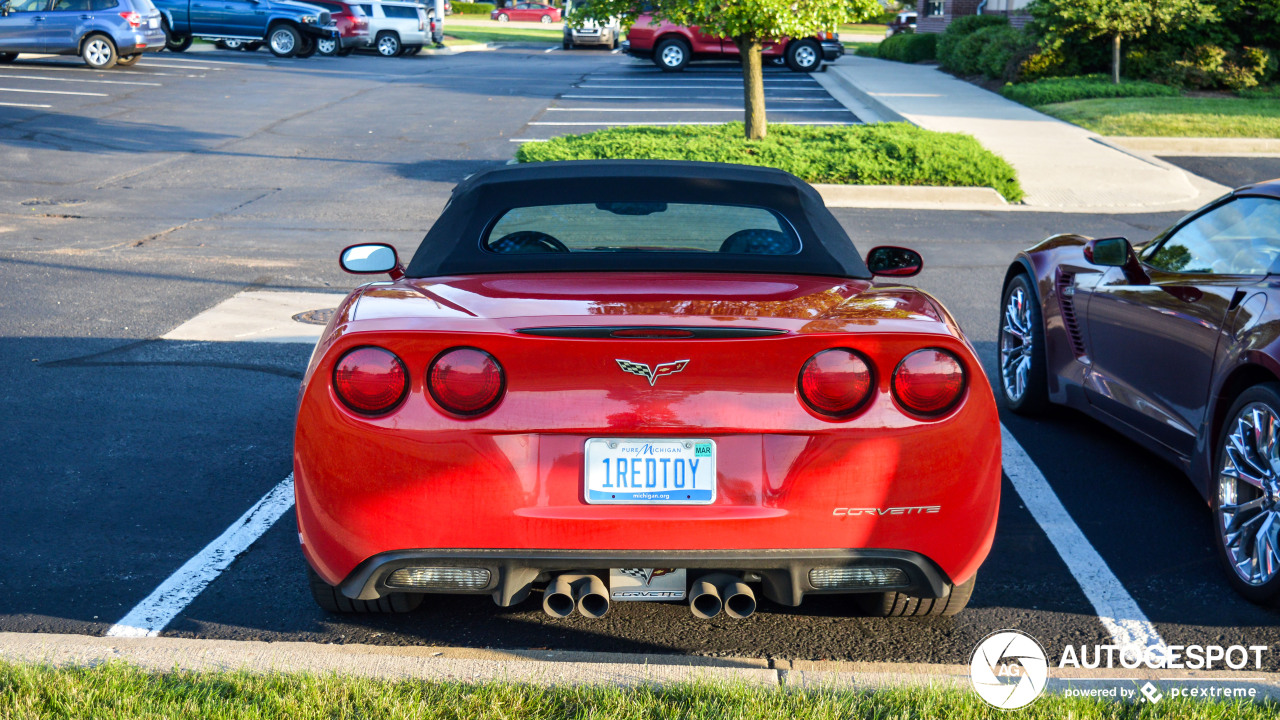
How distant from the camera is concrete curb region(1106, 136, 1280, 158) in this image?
1684 cm

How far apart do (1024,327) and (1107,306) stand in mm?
903

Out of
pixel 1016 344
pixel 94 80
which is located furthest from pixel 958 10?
pixel 1016 344

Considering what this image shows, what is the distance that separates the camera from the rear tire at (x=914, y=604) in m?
3.50

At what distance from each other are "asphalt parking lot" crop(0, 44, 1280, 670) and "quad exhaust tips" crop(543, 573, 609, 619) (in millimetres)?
412

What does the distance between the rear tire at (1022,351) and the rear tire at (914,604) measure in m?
2.37

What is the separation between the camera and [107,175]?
562 inches

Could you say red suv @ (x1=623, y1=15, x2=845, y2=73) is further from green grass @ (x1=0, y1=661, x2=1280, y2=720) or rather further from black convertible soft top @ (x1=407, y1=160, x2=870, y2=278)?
green grass @ (x1=0, y1=661, x2=1280, y2=720)

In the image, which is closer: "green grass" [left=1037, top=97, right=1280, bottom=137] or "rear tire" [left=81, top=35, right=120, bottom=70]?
"green grass" [left=1037, top=97, right=1280, bottom=137]

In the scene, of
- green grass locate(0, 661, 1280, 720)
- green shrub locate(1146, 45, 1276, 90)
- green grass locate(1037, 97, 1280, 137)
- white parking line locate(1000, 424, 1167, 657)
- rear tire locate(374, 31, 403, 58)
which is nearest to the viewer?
green grass locate(0, 661, 1280, 720)

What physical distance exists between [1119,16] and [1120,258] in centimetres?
1990

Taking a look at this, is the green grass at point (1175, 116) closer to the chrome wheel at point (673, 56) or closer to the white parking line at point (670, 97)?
the white parking line at point (670, 97)

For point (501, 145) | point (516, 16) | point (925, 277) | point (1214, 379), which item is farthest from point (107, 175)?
point (516, 16)

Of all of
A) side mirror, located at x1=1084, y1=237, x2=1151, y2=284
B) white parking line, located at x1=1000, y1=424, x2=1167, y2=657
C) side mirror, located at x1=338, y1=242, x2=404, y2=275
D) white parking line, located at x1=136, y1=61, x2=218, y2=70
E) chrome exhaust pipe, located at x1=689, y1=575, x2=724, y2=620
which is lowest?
white parking line, located at x1=1000, y1=424, x2=1167, y2=657

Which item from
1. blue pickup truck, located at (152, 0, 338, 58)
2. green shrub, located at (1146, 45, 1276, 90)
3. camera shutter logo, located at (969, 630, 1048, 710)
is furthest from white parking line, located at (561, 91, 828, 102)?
camera shutter logo, located at (969, 630, 1048, 710)
